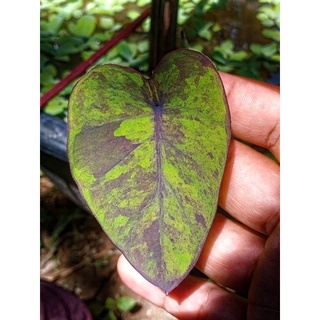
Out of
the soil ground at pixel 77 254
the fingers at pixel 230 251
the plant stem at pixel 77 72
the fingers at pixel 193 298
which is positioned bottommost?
the soil ground at pixel 77 254

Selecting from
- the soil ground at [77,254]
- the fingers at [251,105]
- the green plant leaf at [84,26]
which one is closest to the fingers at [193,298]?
the soil ground at [77,254]

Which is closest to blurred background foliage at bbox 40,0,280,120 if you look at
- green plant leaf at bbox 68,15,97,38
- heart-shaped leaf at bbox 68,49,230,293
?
green plant leaf at bbox 68,15,97,38

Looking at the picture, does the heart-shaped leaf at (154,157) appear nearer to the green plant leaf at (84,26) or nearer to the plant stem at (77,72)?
the plant stem at (77,72)

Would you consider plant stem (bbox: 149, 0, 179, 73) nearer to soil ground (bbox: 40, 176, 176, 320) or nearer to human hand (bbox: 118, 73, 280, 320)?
human hand (bbox: 118, 73, 280, 320)

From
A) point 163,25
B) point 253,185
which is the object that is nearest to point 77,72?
point 163,25

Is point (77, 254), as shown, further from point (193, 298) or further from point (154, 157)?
point (154, 157)
